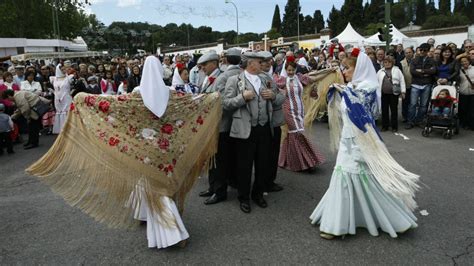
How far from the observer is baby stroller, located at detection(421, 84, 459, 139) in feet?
27.5

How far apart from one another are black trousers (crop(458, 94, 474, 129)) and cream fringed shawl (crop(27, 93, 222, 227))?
7.61m

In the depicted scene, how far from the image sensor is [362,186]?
3.92 m

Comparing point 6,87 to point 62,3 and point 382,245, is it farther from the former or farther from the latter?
point 62,3

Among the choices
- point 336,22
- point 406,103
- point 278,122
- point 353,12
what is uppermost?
point 353,12

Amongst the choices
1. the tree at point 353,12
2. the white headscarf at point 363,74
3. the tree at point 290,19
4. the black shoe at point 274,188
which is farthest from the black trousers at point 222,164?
the tree at point 290,19

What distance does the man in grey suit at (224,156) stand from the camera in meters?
4.86

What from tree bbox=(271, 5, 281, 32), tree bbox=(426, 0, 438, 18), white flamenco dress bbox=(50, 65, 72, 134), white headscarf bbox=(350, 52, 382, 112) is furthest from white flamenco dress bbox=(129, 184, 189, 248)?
tree bbox=(426, 0, 438, 18)

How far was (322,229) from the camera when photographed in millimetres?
3994

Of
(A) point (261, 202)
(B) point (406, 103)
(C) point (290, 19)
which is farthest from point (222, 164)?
(C) point (290, 19)

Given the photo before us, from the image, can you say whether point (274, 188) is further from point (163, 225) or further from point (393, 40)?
point (393, 40)

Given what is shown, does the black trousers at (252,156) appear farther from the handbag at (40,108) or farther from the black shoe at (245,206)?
the handbag at (40,108)

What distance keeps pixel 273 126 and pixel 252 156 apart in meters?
0.55

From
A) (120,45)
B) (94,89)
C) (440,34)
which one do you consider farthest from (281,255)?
(120,45)

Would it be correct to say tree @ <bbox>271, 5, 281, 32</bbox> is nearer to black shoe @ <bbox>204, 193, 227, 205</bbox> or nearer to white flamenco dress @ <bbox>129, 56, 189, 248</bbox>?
black shoe @ <bbox>204, 193, 227, 205</bbox>
